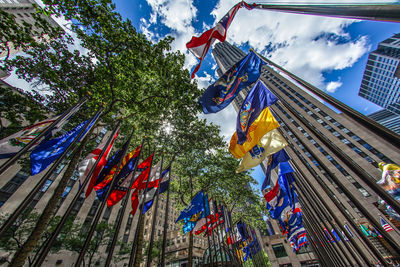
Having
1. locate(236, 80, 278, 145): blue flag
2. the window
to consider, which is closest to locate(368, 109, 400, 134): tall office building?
the window

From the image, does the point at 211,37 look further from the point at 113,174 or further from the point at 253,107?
the point at 113,174

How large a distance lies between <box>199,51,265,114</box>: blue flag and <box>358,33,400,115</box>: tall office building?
359 ft

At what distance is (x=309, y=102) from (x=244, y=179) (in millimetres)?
38047

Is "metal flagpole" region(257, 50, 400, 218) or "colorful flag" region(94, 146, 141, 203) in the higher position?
"colorful flag" region(94, 146, 141, 203)

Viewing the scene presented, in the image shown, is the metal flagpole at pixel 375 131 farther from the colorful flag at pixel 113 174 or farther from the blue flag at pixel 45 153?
the blue flag at pixel 45 153

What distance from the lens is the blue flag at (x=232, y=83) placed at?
6652 mm

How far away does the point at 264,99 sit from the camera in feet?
19.9

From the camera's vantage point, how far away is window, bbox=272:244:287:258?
35.3 m

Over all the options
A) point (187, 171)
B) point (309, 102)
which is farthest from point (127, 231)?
point (309, 102)

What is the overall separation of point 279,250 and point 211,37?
4763 centimetres

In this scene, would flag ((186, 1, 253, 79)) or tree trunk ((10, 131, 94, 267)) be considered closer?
tree trunk ((10, 131, 94, 267))

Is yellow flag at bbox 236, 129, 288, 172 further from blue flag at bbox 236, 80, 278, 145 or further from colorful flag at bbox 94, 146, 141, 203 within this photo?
colorful flag at bbox 94, 146, 141, 203

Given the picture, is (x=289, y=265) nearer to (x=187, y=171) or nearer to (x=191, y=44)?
(x=187, y=171)

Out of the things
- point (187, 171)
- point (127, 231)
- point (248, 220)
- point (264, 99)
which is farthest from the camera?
point (127, 231)
